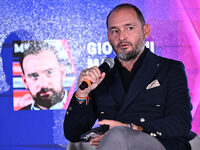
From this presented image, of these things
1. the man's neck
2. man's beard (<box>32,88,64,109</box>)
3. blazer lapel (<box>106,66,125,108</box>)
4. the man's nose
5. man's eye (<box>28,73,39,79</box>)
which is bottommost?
man's beard (<box>32,88,64,109</box>)

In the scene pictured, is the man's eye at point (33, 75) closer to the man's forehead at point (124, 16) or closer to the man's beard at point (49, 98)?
the man's beard at point (49, 98)

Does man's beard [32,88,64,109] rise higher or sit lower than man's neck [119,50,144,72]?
lower

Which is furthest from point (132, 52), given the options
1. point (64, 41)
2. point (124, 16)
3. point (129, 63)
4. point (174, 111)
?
point (64, 41)

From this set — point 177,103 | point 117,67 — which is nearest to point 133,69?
point 117,67

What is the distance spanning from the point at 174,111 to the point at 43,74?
1.42 m

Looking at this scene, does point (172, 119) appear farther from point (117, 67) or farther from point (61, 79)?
point (61, 79)

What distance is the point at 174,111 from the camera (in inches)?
56.1

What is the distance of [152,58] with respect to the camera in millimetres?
1649

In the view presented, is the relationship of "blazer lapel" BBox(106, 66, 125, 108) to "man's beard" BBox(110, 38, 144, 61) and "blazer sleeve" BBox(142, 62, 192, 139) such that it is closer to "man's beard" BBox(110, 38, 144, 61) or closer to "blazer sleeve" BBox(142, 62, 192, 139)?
"man's beard" BBox(110, 38, 144, 61)

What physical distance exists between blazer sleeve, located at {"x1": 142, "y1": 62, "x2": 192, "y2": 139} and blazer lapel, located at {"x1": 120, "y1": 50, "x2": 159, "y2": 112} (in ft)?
Answer: 0.25

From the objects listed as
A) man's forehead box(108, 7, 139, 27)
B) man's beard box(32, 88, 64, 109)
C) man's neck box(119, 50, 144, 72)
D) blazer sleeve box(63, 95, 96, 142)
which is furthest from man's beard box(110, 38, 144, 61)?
man's beard box(32, 88, 64, 109)

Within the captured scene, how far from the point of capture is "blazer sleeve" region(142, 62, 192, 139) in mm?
1354

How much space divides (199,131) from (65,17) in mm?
1538

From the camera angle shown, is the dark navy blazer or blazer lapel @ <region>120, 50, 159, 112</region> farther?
blazer lapel @ <region>120, 50, 159, 112</region>
